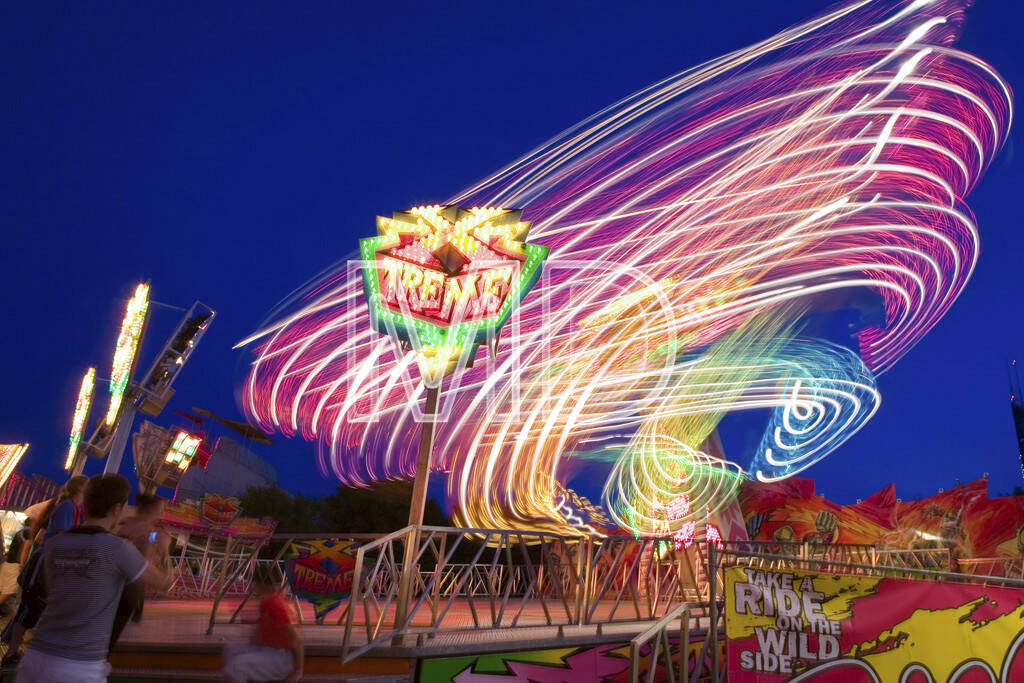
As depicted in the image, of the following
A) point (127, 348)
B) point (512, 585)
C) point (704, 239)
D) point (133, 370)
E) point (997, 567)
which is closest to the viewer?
point (512, 585)

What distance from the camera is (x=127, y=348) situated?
72.4 ft

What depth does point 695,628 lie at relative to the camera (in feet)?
33.5

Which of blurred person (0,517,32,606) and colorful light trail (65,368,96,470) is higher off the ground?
colorful light trail (65,368,96,470)

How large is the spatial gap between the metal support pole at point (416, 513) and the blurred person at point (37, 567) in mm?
3094

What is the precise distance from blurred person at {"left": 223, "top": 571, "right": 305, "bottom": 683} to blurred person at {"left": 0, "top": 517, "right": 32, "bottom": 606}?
121 inches

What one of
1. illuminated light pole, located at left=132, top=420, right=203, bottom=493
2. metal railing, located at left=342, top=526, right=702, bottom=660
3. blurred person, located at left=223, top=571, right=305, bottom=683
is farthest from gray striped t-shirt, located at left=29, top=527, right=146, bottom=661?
illuminated light pole, located at left=132, top=420, right=203, bottom=493

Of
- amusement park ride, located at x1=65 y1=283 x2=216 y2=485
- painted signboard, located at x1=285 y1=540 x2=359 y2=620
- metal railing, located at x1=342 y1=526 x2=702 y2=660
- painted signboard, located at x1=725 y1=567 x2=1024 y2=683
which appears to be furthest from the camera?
amusement park ride, located at x1=65 y1=283 x2=216 y2=485

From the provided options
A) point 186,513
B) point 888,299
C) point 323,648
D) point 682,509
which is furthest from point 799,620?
point 186,513

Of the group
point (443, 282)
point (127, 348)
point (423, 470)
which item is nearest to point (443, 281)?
point (443, 282)

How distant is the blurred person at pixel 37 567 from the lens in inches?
209

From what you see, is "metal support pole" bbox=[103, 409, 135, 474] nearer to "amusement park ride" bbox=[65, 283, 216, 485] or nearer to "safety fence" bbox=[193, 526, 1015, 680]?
"amusement park ride" bbox=[65, 283, 216, 485]

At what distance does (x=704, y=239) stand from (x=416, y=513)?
548 inches

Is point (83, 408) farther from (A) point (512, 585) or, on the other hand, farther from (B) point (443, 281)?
(B) point (443, 281)

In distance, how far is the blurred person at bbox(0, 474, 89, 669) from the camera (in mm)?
5316
